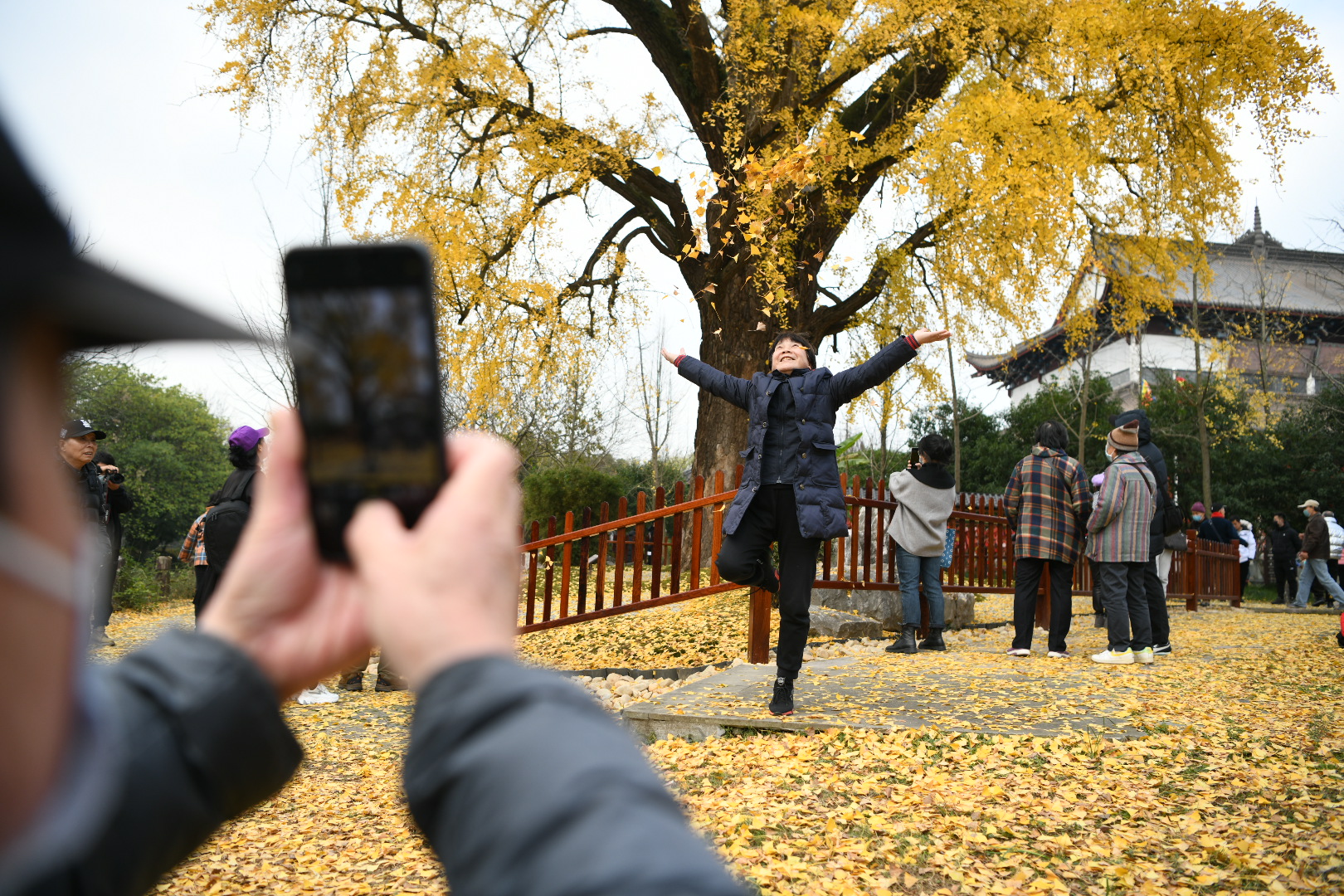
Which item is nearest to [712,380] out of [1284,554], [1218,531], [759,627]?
[759,627]

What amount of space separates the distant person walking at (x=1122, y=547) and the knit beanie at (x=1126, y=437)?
0.18 metres

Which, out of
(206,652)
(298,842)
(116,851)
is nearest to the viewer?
(116,851)

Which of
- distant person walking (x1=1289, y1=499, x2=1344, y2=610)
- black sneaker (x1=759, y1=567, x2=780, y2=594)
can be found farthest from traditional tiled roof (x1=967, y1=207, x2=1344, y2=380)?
black sneaker (x1=759, y1=567, x2=780, y2=594)

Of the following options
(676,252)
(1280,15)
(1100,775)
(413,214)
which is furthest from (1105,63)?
(1100,775)

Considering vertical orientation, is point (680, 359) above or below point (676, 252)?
below

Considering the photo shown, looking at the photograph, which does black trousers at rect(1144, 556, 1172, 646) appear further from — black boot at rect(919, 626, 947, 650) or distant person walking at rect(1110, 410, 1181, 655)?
black boot at rect(919, 626, 947, 650)

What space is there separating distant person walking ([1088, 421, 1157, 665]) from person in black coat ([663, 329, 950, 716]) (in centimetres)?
336

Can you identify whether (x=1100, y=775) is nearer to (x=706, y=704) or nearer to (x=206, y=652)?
(x=706, y=704)

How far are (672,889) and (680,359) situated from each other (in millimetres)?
4648

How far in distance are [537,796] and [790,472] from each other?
14.2 ft

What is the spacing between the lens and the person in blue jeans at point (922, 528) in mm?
7852

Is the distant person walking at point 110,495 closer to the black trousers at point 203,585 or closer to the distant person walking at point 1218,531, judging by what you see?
the black trousers at point 203,585

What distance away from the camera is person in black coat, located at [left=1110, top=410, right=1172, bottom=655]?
24.1 feet

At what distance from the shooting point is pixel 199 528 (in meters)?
6.80
